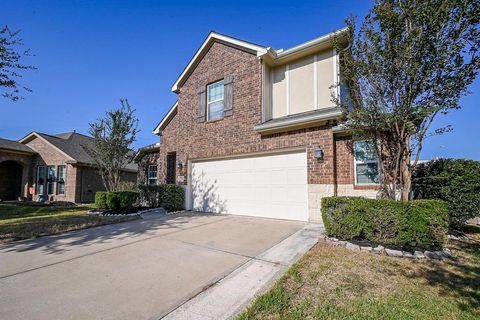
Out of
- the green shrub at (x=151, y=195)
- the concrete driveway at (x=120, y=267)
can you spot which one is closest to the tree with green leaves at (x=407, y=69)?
the concrete driveway at (x=120, y=267)

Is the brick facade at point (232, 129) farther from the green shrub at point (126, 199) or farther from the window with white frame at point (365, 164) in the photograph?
the green shrub at point (126, 199)

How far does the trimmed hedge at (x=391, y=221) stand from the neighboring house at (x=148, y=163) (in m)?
11.3

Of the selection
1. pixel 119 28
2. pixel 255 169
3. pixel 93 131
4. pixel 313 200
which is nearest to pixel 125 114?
pixel 93 131

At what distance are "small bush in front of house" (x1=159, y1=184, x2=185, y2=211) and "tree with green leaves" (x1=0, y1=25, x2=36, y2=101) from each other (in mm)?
6374

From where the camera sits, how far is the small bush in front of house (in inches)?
417

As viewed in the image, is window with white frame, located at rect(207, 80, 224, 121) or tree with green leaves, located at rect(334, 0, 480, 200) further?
window with white frame, located at rect(207, 80, 224, 121)

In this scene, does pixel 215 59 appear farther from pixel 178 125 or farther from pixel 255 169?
pixel 255 169

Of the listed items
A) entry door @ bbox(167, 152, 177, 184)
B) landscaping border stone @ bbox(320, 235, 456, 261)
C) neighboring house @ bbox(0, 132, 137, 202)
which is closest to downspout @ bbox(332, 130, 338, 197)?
landscaping border stone @ bbox(320, 235, 456, 261)

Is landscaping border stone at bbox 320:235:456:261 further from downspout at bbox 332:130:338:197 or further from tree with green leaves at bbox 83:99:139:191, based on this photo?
tree with green leaves at bbox 83:99:139:191

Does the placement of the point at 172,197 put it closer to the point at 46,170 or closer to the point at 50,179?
the point at 50,179

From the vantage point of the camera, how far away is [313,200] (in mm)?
7434

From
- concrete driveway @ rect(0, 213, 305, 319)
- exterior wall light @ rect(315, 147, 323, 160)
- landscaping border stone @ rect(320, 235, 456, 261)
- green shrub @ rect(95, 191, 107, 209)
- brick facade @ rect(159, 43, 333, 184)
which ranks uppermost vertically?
brick facade @ rect(159, 43, 333, 184)

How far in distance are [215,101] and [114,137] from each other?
18.0 feet

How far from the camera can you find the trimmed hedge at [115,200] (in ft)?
35.4
